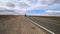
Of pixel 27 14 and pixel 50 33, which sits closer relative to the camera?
pixel 50 33

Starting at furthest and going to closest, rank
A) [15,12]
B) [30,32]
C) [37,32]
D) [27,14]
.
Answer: [15,12], [27,14], [30,32], [37,32]

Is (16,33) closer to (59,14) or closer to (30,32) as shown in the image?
(30,32)

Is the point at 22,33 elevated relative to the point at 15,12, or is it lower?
lower

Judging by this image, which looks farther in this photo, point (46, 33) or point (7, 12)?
point (7, 12)

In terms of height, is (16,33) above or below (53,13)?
below

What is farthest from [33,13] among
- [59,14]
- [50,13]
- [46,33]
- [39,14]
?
[46,33]

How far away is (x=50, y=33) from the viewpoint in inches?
68.8

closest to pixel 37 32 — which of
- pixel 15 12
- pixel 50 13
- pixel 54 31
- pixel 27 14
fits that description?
pixel 54 31

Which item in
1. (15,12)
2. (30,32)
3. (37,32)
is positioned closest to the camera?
(37,32)

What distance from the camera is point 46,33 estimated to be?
5.89 feet

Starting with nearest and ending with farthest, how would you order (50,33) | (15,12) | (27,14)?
(50,33)
(27,14)
(15,12)

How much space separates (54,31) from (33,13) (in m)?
2.39

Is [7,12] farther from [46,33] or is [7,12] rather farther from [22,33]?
[46,33]

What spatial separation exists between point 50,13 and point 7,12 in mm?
1717
